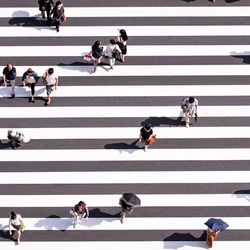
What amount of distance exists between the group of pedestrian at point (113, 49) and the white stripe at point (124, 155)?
3287 millimetres

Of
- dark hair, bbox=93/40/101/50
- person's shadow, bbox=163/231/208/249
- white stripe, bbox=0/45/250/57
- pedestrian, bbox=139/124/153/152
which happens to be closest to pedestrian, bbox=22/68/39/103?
white stripe, bbox=0/45/250/57

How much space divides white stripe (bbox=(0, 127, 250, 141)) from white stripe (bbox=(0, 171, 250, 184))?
1292 millimetres

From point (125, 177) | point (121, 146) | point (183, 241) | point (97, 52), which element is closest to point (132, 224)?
point (125, 177)

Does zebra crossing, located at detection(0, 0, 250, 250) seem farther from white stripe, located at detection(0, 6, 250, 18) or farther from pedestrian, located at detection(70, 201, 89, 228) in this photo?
pedestrian, located at detection(70, 201, 89, 228)

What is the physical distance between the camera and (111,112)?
15.0m

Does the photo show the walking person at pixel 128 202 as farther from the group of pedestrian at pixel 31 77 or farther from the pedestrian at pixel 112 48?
the pedestrian at pixel 112 48

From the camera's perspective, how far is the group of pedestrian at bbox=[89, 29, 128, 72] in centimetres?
1475

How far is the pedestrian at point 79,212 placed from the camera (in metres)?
12.5

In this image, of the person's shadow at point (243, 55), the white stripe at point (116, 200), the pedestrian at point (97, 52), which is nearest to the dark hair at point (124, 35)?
the pedestrian at point (97, 52)

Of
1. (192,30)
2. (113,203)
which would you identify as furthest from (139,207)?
(192,30)

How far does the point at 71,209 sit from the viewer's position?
509 inches

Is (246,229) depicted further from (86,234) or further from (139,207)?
(86,234)

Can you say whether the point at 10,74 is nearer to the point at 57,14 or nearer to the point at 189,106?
the point at 57,14

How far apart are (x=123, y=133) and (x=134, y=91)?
65.4 inches
